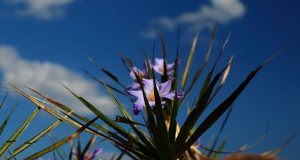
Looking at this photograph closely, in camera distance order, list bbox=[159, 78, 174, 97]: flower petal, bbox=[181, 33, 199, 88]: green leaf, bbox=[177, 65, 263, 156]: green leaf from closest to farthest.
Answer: bbox=[177, 65, 263, 156]: green leaf
bbox=[159, 78, 174, 97]: flower petal
bbox=[181, 33, 199, 88]: green leaf

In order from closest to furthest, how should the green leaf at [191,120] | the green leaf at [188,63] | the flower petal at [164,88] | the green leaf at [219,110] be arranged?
the green leaf at [219,110] → the green leaf at [191,120] → the flower petal at [164,88] → the green leaf at [188,63]

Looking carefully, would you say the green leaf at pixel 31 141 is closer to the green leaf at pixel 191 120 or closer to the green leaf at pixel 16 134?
the green leaf at pixel 16 134

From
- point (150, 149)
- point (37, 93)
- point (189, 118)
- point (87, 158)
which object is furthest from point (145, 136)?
point (87, 158)

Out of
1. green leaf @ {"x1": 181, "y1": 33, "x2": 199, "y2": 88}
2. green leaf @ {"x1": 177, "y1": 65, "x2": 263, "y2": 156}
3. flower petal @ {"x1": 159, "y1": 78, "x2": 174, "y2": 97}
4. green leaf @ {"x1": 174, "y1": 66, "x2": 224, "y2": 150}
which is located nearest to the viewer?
green leaf @ {"x1": 177, "y1": 65, "x2": 263, "y2": 156}

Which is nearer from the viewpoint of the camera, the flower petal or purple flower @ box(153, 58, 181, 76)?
the flower petal

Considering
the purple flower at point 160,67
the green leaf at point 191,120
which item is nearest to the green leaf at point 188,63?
the purple flower at point 160,67

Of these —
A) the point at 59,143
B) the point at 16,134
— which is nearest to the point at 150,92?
the point at 59,143

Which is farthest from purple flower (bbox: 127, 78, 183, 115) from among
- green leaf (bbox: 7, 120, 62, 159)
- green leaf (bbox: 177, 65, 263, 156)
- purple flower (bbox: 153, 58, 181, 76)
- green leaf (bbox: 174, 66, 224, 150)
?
purple flower (bbox: 153, 58, 181, 76)

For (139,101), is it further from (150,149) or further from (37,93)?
(37,93)

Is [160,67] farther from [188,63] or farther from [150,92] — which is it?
[150,92]

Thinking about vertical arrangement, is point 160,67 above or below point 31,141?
above

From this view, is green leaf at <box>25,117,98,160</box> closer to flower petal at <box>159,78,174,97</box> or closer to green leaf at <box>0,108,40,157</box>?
green leaf at <box>0,108,40,157</box>
